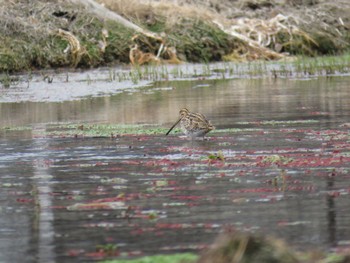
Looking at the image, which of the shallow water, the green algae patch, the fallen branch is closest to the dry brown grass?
the fallen branch

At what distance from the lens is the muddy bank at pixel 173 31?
3628 centimetres

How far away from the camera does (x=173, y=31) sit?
40.2 m

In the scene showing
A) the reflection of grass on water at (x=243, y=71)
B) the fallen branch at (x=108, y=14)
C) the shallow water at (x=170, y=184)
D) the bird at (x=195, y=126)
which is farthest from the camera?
the fallen branch at (x=108, y=14)

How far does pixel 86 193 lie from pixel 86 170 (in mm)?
1810

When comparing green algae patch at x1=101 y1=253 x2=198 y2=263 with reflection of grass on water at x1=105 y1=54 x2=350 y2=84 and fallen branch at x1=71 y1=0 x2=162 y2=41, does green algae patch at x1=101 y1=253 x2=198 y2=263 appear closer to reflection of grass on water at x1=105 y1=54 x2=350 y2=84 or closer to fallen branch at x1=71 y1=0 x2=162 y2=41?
reflection of grass on water at x1=105 y1=54 x2=350 y2=84

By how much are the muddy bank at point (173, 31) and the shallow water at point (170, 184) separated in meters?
15.3

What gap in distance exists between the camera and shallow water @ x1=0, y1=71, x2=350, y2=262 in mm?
8914

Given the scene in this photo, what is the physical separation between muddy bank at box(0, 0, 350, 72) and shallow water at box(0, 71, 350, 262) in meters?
15.3

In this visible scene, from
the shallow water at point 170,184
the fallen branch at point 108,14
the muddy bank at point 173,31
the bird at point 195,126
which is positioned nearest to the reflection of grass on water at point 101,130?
the shallow water at point 170,184

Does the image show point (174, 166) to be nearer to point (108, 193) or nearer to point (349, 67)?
point (108, 193)

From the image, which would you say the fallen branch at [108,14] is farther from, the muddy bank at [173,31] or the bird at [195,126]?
the bird at [195,126]

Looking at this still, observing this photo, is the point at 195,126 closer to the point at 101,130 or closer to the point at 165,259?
the point at 101,130

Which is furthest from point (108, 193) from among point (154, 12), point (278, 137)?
point (154, 12)

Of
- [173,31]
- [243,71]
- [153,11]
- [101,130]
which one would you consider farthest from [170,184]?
[153,11]
